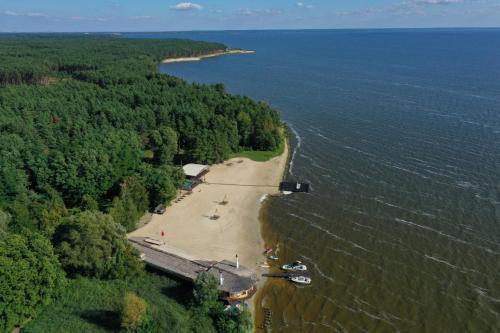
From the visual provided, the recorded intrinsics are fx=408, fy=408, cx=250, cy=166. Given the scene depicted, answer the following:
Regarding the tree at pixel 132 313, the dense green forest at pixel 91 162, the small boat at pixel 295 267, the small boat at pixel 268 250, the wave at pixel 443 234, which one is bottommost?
the small boat at pixel 268 250

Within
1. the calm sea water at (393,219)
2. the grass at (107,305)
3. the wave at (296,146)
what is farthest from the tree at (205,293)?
the wave at (296,146)

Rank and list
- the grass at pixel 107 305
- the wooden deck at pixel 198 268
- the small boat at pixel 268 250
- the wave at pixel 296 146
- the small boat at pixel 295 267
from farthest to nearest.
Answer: the wave at pixel 296 146
the small boat at pixel 268 250
the small boat at pixel 295 267
the wooden deck at pixel 198 268
the grass at pixel 107 305

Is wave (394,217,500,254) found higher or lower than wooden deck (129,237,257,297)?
lower

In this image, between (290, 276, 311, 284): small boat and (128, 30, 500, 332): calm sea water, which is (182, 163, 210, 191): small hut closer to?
(128, 30, 500, 332): calm sea water

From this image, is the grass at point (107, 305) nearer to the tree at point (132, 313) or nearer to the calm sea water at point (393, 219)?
the tree at point (132, 313)

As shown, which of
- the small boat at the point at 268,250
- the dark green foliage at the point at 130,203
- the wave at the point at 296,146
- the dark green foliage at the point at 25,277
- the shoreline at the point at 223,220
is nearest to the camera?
the dark green foliage at the point at 25,277

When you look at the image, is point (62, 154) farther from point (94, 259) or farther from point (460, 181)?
point (460, 181)

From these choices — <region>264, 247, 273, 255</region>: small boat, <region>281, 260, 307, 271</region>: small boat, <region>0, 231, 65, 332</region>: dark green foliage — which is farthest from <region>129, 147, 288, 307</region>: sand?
<region>0, 231, 65, 332</region>: dark green foliage
